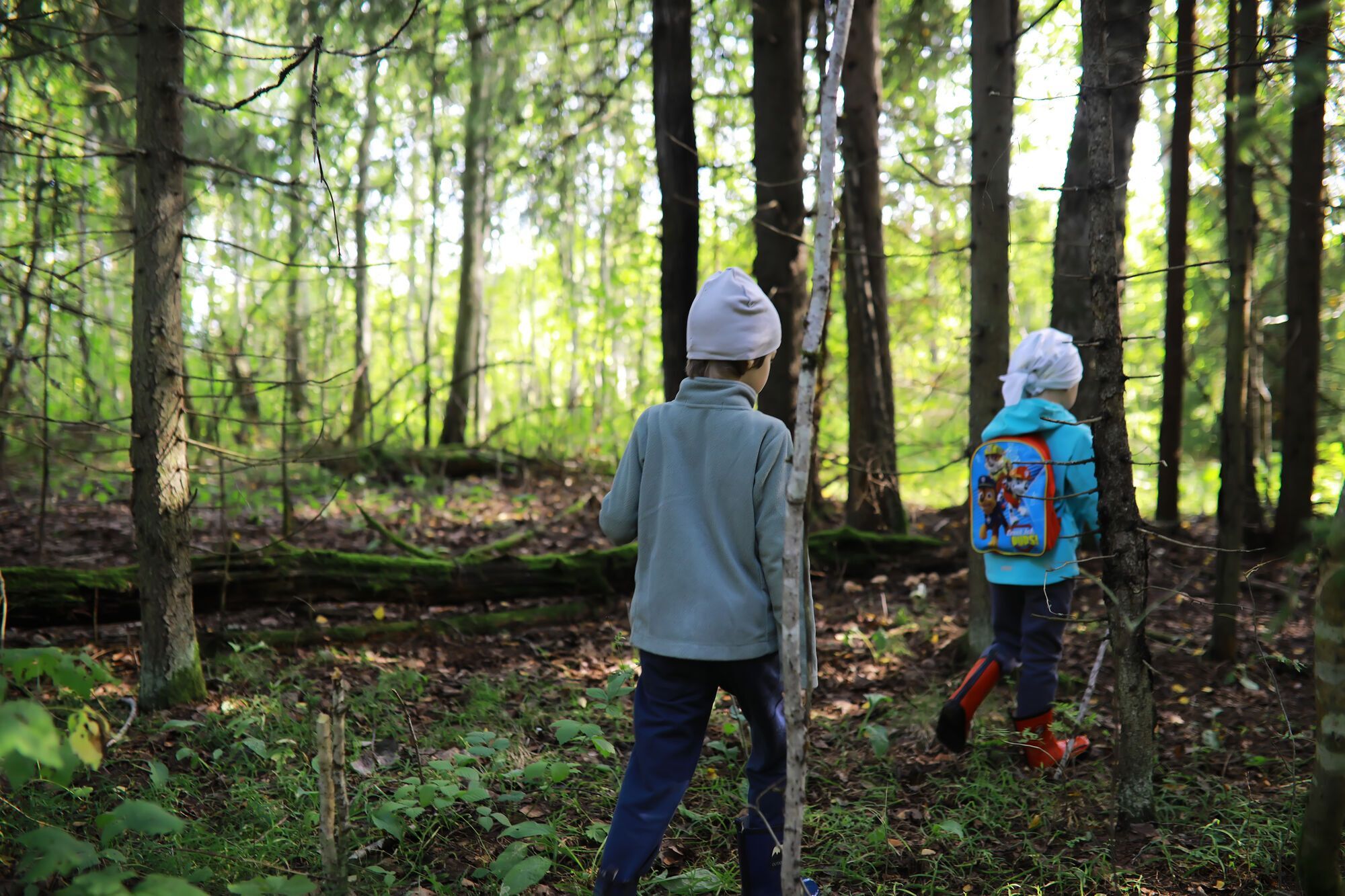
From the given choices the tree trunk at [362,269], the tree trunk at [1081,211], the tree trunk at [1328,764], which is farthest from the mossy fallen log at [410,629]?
the tree trunk at [1328,764]

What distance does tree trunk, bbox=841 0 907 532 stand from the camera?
7133 mm

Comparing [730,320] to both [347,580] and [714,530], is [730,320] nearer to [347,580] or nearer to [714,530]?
[714,530]

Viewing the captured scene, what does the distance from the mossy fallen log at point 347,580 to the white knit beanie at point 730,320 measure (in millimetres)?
3457

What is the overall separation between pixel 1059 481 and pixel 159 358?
13.2 ft

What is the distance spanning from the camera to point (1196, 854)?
9.65 feet

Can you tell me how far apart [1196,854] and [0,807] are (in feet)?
13.0

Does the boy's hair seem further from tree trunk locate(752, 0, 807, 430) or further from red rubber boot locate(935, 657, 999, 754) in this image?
tree trunk locate(752, 0, 807, 430)

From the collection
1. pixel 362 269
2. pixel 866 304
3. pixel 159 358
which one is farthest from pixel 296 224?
pixel 159 358

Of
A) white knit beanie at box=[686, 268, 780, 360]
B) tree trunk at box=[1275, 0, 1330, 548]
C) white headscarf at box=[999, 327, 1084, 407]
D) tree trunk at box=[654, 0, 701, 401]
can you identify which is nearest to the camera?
white knit beanie at box=[686, 268, 780, 360]

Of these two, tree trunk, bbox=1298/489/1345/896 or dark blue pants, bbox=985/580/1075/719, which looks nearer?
tree trunk, bbox=1298/489/1345/896

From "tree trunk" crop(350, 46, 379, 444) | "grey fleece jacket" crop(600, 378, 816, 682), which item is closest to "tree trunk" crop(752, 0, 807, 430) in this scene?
"grey fleece jacket" crop(600, 378, 816, 682)

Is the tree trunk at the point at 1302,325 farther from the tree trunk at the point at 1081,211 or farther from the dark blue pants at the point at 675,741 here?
the dark blue pants at the point at 675,741

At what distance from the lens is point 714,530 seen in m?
2.54

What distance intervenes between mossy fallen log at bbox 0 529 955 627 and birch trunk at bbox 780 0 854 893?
12.4 feet
